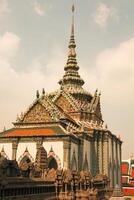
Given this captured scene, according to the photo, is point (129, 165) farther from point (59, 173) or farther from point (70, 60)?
point (59, 173)

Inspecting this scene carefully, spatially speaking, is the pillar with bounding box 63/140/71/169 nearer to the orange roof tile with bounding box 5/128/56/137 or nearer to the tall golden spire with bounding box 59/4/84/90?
the orange roof tile with bounding box 5/128/56/137

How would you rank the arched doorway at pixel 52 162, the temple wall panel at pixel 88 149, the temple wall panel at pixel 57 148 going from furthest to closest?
the temple wall panel at pixel 88 149 → the arched doorway at pixel 52 162 → the temple wall panel at pixel 57 148

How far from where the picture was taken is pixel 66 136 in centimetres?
4884

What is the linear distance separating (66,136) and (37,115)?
7.69 metres

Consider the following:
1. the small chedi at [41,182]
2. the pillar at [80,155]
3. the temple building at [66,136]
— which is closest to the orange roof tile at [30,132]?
the temple building at [66,136]

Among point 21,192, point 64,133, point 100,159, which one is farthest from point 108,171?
point 21,192

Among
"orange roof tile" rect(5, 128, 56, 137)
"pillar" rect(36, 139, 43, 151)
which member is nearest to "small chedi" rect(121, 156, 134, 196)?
"orange roof tile" rect(5, 128, 56, 137)

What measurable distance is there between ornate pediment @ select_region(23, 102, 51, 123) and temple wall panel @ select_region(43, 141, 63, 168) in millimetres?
4651

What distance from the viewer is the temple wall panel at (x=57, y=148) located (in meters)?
48.6

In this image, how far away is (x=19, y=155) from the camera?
50781 millimetres

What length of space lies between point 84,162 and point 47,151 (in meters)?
7.41

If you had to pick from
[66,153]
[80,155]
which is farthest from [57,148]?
[80,155]

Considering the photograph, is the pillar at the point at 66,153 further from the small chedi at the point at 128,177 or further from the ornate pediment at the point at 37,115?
the small chedi at the point at 128,177

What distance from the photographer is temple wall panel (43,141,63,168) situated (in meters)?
48.6
